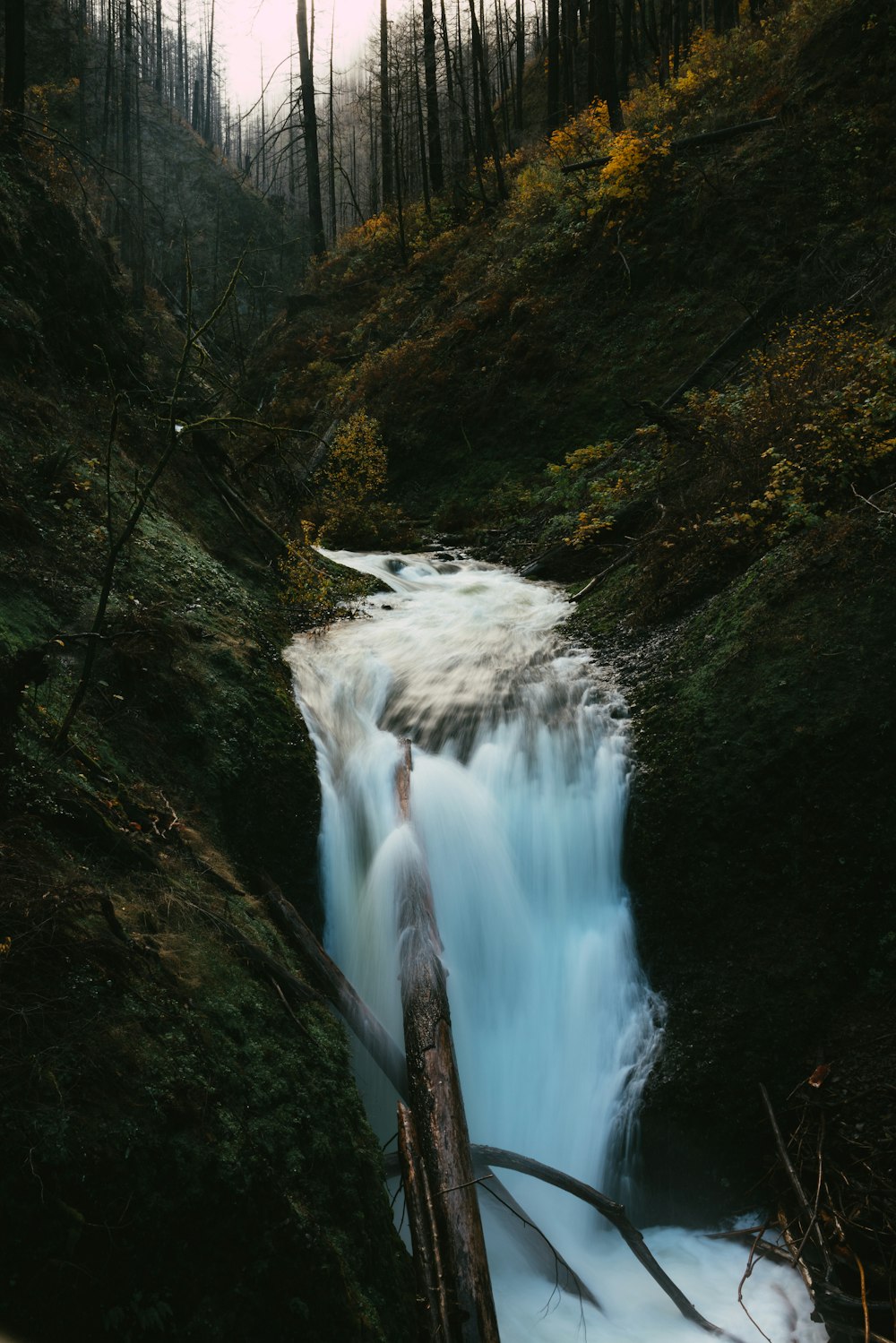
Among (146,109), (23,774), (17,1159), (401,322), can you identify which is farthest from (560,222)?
(146,109)

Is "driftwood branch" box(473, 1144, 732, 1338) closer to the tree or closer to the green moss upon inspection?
the green moss

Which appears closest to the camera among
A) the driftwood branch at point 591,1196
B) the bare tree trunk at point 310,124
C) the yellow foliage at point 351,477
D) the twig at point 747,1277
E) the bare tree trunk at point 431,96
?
the twig at point 747,1277

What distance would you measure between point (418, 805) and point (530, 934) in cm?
122

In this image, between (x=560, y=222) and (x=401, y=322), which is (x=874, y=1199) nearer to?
(x=560, y=222)

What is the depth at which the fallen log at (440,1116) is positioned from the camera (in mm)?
3443

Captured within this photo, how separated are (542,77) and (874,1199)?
123 feet

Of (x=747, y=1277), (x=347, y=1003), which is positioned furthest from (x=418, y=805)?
(x=747, y=1277)

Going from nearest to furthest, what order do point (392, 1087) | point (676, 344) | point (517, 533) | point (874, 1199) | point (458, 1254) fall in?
point (458, 1254) < point (874, 1199) < point (392, 1087) < point (517, 533) < point (676, 344)

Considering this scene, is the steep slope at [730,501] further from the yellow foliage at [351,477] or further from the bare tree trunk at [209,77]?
the bare tree trunk at [209,77]

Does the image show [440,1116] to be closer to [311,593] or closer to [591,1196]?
[591,1196]

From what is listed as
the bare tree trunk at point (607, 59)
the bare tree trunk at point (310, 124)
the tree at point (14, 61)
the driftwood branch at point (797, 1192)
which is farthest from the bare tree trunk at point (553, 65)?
the driftwood branch at point (797, 1192)

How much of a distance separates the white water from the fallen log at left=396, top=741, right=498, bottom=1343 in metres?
0.21

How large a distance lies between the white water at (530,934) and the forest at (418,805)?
44 mm

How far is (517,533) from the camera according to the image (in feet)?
41.6
